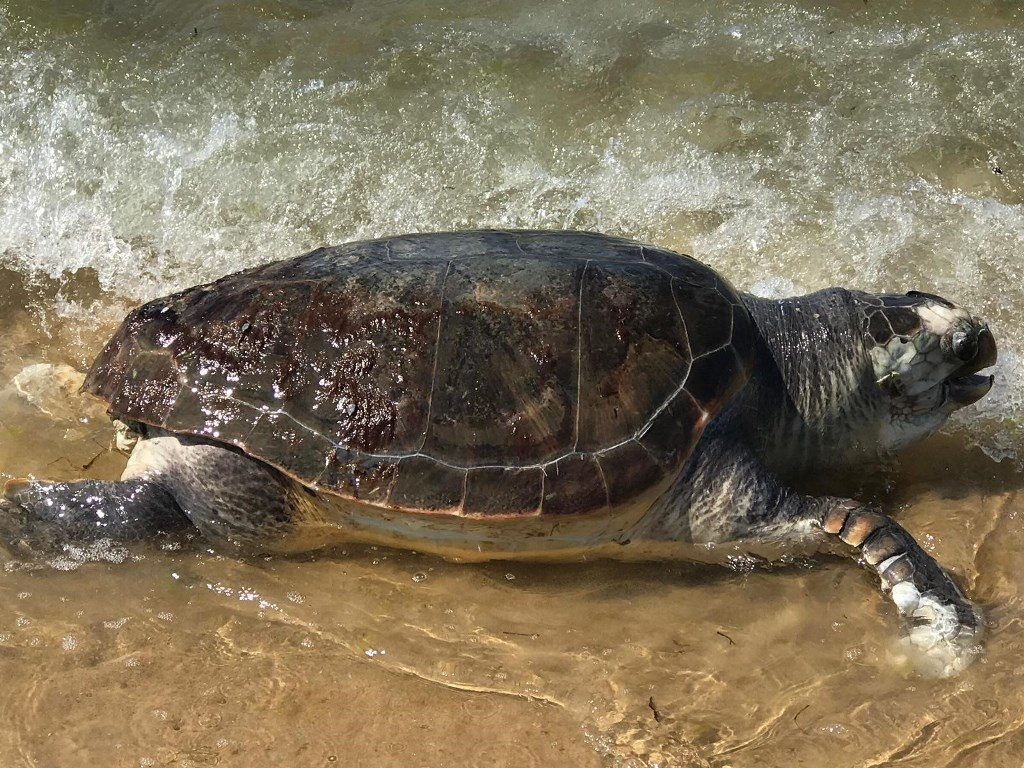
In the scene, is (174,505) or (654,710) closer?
(654,710)

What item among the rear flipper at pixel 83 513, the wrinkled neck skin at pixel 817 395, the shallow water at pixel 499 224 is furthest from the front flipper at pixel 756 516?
the rear flipper at pixel 83 513

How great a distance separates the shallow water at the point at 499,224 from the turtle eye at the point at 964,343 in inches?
19.9

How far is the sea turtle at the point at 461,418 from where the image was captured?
3.47 m

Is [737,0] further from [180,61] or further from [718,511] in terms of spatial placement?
[718,511]

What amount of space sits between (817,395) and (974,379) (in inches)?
28.4

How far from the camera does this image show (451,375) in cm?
352

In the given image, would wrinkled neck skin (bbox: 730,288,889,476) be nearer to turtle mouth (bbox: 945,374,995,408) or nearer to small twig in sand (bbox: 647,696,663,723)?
turtle mouth (bbox: 945,374,995,408)

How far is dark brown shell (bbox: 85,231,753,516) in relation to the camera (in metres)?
3.46

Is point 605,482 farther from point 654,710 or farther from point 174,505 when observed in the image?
point 174,505

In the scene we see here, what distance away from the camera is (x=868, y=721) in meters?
3.05

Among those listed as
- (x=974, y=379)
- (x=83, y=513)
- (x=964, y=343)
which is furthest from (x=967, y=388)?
(x=83, y=513)

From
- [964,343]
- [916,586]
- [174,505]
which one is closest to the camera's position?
[916,586]

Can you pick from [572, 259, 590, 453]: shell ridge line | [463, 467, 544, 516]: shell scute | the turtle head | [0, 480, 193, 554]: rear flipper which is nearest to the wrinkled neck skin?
the turtle head

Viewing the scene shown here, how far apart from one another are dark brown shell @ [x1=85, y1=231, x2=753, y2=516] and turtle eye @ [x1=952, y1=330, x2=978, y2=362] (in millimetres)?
969
